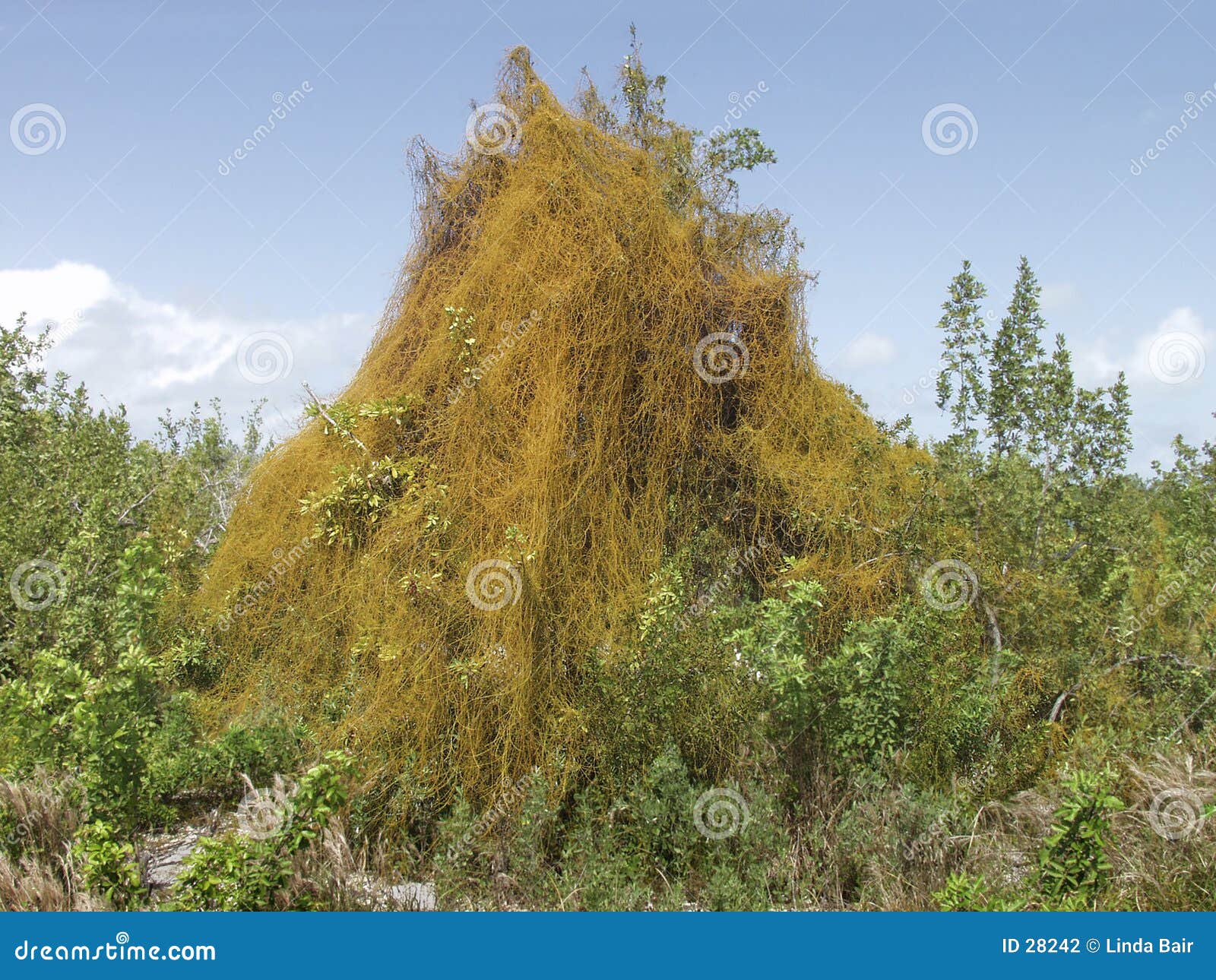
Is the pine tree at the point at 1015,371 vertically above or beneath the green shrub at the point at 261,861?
above

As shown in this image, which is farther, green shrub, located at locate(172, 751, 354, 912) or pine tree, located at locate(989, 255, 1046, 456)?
pine tree, located at locate(989, 255, 1046, 456)

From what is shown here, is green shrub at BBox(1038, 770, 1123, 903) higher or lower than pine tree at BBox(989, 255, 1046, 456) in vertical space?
lower

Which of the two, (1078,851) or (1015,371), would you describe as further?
(1015,371)

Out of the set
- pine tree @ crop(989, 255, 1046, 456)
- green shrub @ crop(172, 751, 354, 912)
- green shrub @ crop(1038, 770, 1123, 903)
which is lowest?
green shrub @ crop(1038, 770, 1123, 903)

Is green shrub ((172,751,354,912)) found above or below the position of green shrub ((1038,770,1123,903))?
above

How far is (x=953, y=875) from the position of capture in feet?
16.5

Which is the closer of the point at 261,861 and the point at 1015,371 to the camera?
the point at 261,861

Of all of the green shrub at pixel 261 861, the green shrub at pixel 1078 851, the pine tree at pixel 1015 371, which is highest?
the pine tree at pixel 1015 371

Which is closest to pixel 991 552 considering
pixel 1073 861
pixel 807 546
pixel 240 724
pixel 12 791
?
pixel 807 546

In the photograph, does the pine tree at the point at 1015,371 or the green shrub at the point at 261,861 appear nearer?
the green shrub at the point at 261,861

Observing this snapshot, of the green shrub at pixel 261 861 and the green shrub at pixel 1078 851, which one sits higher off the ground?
the green shrub at pixel 261 861

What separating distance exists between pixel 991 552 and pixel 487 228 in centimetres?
502

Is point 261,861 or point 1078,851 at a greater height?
point 261,861

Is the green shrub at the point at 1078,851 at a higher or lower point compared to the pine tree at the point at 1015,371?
lower
